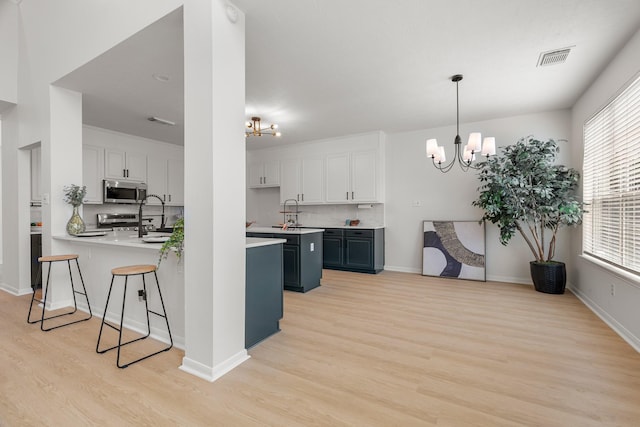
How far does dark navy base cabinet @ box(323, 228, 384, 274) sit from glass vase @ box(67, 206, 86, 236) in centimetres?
384

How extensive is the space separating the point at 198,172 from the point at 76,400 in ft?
5.09

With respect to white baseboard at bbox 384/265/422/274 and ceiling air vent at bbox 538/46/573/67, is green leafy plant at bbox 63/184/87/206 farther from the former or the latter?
ceiling air vent at bbox 538/46/573/67

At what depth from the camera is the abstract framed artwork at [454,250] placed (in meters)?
4.90

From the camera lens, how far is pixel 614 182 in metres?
3.01

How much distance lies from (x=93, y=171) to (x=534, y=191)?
22.9 ft

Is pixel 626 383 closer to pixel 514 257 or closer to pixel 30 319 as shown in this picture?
pixel 514 257

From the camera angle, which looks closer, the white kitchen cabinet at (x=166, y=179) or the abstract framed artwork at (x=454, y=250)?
the abstract framed artwork at (x=454, y=250)

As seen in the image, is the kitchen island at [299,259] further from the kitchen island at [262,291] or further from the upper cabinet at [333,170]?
the upper cabinet at [333,170]

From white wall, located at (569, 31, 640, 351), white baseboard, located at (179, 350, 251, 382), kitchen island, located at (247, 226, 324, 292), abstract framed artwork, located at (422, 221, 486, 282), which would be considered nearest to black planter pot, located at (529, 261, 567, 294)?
white wall, located at (569, 31, 640, 351)

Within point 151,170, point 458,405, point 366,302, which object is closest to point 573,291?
point 366,302

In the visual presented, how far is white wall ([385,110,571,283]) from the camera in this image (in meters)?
4.59

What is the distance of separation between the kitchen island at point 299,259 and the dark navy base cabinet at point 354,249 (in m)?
1.35

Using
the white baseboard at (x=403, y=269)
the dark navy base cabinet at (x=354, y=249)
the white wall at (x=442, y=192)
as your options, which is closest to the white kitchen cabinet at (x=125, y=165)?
the dark navy base cabinet at (x=354, y=249)

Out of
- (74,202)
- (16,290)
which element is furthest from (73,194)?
(16,290)
